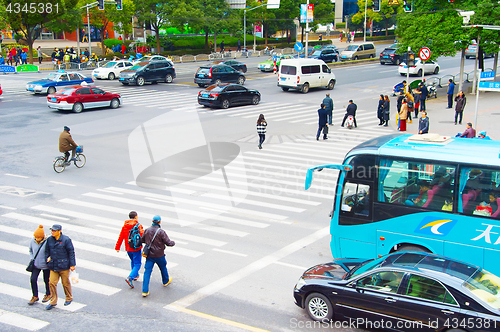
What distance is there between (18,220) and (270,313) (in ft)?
25.6

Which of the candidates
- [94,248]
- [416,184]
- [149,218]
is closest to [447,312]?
[416,184]

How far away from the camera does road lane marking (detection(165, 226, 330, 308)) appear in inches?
346

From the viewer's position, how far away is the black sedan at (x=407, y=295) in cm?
679

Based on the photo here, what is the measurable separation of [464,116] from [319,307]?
911 inches

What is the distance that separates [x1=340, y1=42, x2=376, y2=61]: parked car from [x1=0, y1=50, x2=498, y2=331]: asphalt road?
87.4 ft

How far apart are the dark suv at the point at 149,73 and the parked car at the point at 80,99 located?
32.0 feet

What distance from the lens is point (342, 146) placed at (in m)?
21.3

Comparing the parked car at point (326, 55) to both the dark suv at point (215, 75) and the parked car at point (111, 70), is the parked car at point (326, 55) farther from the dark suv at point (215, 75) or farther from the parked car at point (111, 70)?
the parked car at point (111, 70)

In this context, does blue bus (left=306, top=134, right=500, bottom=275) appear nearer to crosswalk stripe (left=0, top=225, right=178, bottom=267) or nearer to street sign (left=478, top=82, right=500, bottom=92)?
crosswalk stripe (left=0, top=225, right=178, bottom=267)

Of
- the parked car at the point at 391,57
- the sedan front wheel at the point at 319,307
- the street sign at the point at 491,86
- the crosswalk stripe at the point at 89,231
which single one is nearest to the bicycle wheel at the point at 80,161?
the crosswalk stripe at the point at 89,231

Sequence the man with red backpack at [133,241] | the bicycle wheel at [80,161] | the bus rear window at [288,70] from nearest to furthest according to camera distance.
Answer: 1. the man with red backpack at [133,241]
2. the bicycle wheel at [80,161]
3. the bus rear window at [288,70]

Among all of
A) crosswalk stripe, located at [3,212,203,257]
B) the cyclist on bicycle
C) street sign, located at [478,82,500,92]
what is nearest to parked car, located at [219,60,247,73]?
street sign, located at [478,82,500,92]

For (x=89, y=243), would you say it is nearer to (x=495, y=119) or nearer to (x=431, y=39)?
(x=495, y=119)

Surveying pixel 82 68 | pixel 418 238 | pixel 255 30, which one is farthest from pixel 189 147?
pixel 255 30
